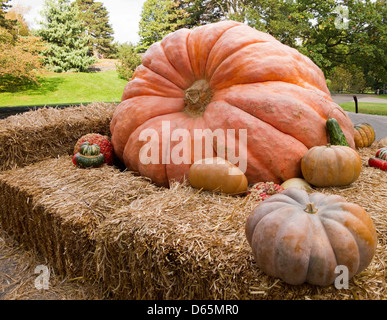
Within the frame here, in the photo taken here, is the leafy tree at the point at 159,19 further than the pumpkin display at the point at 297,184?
Yes

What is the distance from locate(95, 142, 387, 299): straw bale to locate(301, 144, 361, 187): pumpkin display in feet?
0.23

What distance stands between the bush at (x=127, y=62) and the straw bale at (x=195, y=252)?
16137 millimetres

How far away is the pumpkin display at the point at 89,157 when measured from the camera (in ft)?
9.93

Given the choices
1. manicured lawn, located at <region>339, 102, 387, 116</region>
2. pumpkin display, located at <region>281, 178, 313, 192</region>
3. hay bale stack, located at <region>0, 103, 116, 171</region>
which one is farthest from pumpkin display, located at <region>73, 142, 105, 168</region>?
manicured lawn, located at <region>339, 102, 387, 116</region>

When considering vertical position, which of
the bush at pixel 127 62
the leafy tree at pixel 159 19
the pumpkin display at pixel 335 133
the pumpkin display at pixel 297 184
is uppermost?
the leafy tree at pixel 159 19

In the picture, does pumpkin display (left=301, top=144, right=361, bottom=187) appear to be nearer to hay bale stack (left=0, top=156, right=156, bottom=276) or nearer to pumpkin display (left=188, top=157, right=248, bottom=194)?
pumpkin display (left=188, top=157, right=248, bottom=194)

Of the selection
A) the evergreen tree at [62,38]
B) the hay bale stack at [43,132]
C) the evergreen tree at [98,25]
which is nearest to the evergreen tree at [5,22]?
the evergreen tree at [62,38]

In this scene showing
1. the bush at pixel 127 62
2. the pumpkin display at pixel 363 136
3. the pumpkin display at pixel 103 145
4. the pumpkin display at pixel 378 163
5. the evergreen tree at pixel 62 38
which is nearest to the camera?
the pumpkin display at pixel 378 163

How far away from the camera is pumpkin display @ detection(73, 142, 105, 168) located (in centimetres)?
303

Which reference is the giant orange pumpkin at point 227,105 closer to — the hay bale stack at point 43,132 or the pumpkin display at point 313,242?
the hay bale stack at point 43,132

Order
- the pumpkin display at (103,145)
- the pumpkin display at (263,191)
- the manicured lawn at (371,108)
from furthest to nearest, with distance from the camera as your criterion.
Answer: the manicured lawn at (371,108), the pumpkin display at (103,145), the pumpkin display at (263,191)

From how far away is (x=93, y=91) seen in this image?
1412 cm

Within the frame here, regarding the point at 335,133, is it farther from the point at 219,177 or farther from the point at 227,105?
the point at 219,177

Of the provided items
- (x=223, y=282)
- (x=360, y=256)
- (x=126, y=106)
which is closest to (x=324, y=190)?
(x=360, y=256)
